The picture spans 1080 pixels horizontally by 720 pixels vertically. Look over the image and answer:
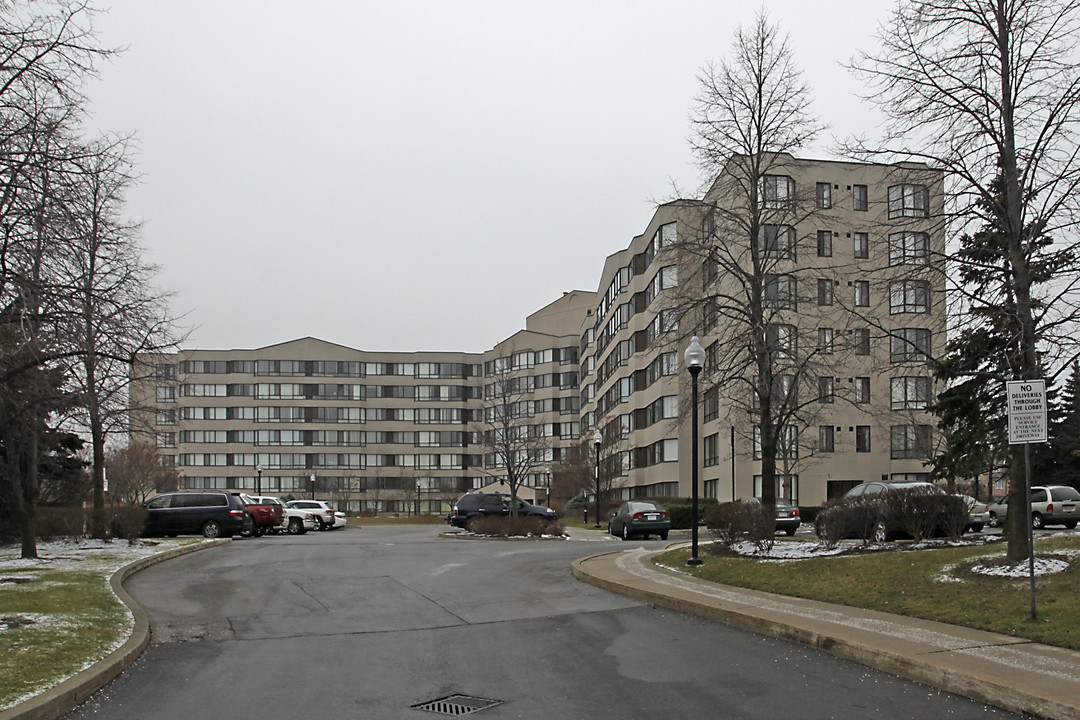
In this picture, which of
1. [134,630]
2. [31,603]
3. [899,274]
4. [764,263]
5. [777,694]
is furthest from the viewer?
[764,263]

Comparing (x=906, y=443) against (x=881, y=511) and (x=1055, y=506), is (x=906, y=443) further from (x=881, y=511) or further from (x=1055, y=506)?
(x=881, y=511)

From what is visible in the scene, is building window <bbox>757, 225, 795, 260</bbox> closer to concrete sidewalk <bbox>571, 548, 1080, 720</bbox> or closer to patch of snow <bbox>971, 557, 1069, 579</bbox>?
concrete sidewalk <bbox>571, 548, 1080, 720</bbox>

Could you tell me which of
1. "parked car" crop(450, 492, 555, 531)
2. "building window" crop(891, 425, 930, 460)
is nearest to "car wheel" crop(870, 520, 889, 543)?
"parked car" crop(450, 492, 555, 531)

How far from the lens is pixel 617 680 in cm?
853

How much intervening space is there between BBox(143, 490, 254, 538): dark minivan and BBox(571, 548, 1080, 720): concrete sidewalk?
21.7 metres

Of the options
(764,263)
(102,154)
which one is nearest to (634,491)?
(764,263)

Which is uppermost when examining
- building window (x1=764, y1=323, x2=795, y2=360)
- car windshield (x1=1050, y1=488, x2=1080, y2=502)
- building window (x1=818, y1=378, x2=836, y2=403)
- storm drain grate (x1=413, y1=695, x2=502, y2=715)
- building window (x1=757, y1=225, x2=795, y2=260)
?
building window (x1=757, y1=225, x2=795, y2=260)

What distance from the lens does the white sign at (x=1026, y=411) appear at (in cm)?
1016

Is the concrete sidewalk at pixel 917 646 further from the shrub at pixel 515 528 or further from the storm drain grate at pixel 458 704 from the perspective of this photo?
the shrub at pixel 515 528

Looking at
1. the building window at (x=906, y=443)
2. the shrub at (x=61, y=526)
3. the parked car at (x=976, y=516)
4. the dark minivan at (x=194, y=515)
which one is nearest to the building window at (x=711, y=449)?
the building window at (x=906, y=443)

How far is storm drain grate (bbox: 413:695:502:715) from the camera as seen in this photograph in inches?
298

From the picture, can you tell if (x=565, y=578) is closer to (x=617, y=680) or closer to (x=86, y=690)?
(x=617, y=680)

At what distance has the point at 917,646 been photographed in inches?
356

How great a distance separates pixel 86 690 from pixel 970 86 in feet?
45.3
